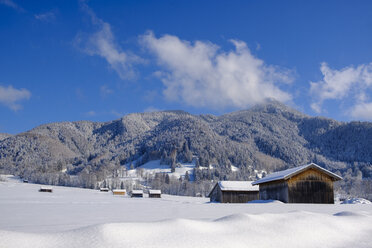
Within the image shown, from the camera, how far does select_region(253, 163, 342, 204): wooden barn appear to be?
101 ft

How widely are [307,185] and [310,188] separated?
444mm

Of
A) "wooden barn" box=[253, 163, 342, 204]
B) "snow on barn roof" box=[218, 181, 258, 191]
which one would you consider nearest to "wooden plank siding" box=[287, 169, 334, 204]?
"wooden barn" box=[253, 163, 342, 204]

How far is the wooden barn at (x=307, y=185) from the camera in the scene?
30719 millimetres

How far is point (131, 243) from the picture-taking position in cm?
607

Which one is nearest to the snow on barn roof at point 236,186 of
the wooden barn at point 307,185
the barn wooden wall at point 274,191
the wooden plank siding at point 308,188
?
the barn wooden wall at point 274,191

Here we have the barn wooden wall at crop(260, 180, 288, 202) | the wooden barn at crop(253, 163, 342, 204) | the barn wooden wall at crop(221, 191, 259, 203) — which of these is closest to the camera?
the wooden barn at crop(253, 163, 342, 204)

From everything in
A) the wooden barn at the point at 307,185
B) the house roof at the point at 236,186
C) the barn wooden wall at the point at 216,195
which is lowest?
the barn wooden wall at the point at 216,195

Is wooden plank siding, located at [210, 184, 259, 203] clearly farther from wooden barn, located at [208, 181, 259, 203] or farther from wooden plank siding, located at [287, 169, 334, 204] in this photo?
wooden plank siding, located at [287, 169, 334, 204]

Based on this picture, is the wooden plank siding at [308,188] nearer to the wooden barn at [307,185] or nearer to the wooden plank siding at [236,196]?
the wooden barn at [307,185]

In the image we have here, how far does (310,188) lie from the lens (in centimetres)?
3128

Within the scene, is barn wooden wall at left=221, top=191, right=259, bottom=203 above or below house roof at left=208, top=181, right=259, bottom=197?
below

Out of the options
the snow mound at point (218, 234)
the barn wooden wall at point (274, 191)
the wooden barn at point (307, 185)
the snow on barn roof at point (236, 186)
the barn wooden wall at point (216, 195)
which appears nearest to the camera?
the snow mound at point (218, 234)

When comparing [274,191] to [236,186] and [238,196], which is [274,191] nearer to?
[238,196]

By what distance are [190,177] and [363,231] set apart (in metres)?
189
